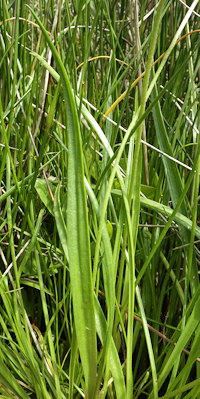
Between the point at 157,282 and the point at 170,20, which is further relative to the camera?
the point at 170,20

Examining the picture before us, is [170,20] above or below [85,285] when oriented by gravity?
above

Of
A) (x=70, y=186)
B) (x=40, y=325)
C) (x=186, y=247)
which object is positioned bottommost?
(x=40, y=325)

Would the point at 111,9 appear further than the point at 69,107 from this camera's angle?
Yes

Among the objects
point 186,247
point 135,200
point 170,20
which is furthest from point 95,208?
point 170,20

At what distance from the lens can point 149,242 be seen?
586mm

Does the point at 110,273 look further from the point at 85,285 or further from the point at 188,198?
the point at 188,198

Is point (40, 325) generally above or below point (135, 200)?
below

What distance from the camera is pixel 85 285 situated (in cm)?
39

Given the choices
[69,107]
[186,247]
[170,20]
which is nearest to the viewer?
[69,107]

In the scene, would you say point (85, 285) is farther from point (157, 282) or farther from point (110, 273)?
point (157, 282)

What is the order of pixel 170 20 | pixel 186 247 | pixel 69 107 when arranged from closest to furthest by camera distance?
pixel 69 107 < pixel 186 247 < pixel 170 20

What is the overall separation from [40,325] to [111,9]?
493 mm

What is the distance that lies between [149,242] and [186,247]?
0.21 feet

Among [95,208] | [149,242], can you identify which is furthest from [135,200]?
[149,242]
